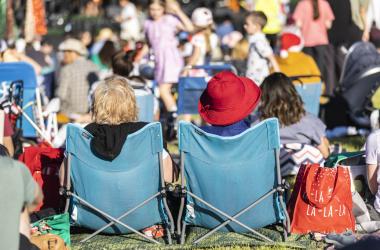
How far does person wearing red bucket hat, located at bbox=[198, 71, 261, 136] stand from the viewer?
25.2ft

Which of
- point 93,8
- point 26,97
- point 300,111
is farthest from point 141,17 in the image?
point 300,111

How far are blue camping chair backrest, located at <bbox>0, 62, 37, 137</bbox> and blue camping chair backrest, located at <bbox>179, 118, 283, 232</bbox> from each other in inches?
161

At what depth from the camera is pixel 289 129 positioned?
9.02 m

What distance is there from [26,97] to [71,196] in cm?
404

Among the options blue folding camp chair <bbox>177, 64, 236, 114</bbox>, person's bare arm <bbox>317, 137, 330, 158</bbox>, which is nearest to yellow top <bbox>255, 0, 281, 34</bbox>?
blue folding camp chair <bbox>177, 64, 236, 114</bbox>

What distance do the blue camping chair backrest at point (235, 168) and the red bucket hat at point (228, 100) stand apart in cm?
54

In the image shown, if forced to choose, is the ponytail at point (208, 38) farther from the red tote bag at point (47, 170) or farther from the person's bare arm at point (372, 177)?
the person's bare arm at point (372, 177)

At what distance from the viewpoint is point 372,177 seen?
7512 mm

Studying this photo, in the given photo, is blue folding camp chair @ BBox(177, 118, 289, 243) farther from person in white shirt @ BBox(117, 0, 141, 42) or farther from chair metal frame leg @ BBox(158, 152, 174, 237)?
person in white shirt @ BBox(117, 0, 141, 42)

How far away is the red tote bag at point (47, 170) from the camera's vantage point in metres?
7.98

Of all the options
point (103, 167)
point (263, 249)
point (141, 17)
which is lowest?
point (263, 249)

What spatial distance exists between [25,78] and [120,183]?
4223 millimetres

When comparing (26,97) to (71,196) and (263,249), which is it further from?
(263,249)

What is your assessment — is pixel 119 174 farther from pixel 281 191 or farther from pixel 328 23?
pixel 328 23
